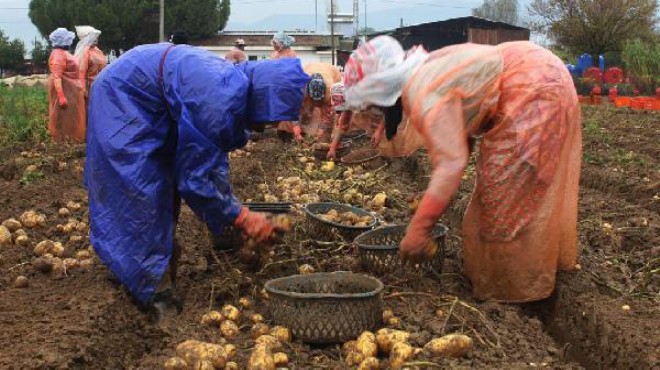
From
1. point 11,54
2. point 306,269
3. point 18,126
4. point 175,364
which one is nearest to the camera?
point 175,364

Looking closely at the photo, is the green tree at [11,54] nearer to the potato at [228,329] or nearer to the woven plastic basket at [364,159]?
the woven plastic basket at [364,159]

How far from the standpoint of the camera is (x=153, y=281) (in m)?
3.47

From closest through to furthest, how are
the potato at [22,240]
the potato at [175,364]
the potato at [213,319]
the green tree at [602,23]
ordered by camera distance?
the potato at [175,364], the potato at [213,319], the potato at [22,240], the green tree at [602,23]

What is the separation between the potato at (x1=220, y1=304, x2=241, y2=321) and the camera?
10.9 feet

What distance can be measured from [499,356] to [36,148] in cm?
772

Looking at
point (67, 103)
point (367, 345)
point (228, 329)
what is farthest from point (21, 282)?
point (67, 103)

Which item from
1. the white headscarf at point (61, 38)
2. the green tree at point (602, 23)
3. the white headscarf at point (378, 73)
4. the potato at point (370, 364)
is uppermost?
the green tree at point (602, 23)

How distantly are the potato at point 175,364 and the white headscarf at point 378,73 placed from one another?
4.17ft

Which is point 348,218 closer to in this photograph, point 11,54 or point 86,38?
point 86,38

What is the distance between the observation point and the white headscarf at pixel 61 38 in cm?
947

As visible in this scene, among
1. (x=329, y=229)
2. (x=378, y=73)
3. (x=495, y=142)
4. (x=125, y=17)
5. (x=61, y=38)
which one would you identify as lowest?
(x=329, y=229)

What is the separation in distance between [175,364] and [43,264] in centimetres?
175

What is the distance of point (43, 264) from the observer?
4.09 m

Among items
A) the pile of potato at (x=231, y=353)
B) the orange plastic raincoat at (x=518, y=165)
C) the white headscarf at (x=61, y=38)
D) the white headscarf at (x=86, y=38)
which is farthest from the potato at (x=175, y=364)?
the white headscarf at (x=86, y=38)
